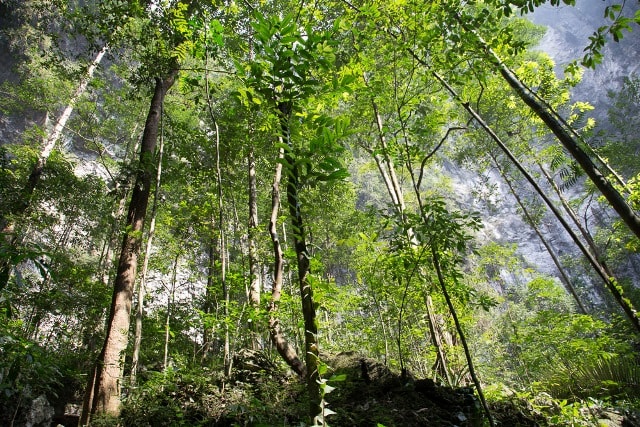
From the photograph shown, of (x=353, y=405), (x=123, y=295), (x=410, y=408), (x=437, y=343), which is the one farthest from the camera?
(x=123, y=295)

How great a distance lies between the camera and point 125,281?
5000mm

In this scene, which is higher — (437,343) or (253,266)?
(253,266)

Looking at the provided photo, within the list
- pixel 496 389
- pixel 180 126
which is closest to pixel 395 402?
pixel 496 389

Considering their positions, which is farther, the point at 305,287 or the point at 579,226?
the point at 579,226

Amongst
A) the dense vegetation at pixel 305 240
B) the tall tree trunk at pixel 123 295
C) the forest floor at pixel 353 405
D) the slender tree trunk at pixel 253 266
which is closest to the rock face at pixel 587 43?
the dense vegetation at pixel 305 240

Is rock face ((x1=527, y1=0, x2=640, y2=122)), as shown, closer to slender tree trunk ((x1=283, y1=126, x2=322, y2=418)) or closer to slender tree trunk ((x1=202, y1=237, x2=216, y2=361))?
slender tree trunk ((x1=202, y1=237, x2=216, y2=361))

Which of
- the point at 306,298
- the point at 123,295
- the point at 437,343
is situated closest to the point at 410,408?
the point at 437,343

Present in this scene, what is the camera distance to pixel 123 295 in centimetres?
489

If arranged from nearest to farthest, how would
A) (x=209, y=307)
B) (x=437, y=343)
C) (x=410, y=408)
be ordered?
(x=410, y=408) < (x=437, y=343) < (x=209, y=307)

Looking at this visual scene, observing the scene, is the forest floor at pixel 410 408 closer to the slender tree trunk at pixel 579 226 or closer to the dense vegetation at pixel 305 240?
the dense vegetation at pixel 305 240

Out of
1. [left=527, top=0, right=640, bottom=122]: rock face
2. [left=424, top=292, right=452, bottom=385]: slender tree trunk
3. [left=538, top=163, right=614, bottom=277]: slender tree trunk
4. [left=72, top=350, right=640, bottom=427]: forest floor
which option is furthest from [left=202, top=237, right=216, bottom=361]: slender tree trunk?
→ [left=527, top=0, right=640, bottom=122]: rock face

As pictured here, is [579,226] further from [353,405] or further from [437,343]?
[353,405]

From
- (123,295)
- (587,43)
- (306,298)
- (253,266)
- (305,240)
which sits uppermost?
(587,43)

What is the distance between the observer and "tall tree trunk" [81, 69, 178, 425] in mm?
4211
